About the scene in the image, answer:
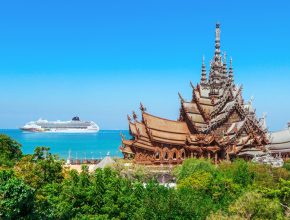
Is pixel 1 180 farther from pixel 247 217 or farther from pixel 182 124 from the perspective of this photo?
pixel 182 124

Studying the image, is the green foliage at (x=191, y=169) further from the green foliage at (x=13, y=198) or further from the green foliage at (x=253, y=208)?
the green foliage at (x=13, y=198)

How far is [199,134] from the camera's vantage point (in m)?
40.8

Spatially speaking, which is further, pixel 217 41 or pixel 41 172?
pixel 217 41

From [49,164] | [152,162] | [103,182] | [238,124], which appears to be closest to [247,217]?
[103,182]

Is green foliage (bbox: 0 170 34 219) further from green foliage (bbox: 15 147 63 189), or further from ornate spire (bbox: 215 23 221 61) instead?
ornate spire (bbox: 215 23 221 61)

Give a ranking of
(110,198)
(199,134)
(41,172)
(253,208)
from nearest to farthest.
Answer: (253,208), (110,198), (41,172), (199,134)

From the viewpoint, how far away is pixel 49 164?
870 inches

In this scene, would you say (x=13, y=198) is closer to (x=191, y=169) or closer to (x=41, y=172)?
(x=41, y=172)

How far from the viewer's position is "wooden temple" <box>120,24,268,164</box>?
40344 mm

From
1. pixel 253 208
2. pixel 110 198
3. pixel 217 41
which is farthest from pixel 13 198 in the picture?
pixel 217 41

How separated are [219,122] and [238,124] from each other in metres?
2.04

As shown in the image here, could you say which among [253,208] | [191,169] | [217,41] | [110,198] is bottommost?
[253,208]

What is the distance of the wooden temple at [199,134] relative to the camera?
132 feet

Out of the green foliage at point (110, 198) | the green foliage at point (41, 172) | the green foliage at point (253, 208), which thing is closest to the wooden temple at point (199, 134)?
the green foliage at point (110, 198)
